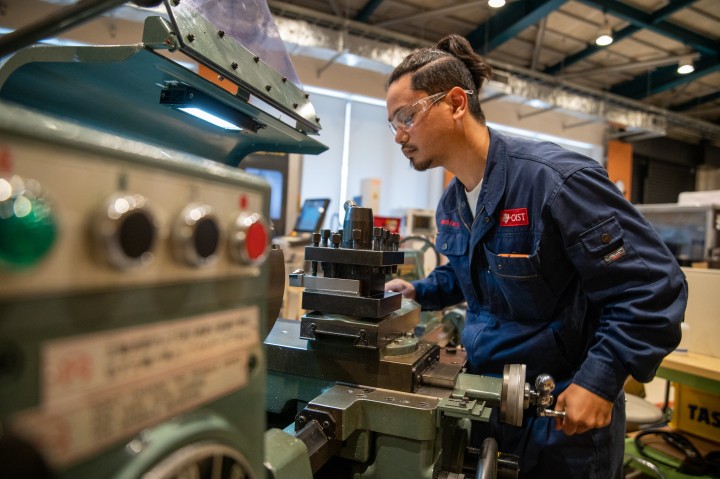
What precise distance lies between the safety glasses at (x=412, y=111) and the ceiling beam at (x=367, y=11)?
310 centimetres

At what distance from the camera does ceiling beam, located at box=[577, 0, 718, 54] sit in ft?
12.2

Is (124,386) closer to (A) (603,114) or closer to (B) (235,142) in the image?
(B) (235,142)

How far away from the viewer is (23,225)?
25 centimetres

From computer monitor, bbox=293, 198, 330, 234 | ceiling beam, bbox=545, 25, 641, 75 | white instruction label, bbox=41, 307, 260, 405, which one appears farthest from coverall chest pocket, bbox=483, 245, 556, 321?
ceiling beam, bbox=545, 25, 641, 75

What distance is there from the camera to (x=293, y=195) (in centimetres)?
359

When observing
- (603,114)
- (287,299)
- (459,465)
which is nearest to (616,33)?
(603,114)

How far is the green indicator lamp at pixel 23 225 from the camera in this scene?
0.25 metres

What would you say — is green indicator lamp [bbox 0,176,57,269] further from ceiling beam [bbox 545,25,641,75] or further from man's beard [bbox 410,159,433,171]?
ceiling beam [bbox 545,25,641,75]

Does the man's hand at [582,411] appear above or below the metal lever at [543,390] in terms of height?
below

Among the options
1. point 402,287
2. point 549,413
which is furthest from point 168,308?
point 402,287

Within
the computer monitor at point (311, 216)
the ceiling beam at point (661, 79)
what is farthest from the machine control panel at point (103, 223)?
the ceiling beam at point (661, 79)

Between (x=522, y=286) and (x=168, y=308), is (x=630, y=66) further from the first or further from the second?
(x=168, y=308)

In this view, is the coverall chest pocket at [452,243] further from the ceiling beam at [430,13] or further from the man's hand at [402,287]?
the ceiling beam at [430,13]

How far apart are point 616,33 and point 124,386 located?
5.28 meters
